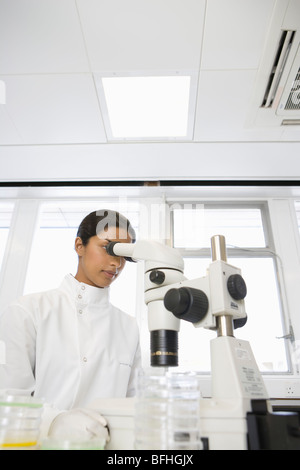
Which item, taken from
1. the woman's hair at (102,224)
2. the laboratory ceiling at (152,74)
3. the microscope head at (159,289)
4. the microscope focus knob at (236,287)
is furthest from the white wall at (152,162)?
the microscope focus knob at (236,287)

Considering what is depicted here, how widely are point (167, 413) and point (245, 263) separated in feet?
8.14

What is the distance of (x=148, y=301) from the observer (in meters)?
0.83

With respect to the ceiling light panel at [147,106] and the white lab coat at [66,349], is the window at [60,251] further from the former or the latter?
the white lab coat at [66,349]

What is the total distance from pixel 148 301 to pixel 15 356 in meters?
0.63

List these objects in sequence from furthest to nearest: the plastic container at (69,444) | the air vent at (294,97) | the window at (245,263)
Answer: the window at (245,263) → the air vent at (294,97) → the plastic container at (69,444)

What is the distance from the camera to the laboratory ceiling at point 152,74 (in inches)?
61.1

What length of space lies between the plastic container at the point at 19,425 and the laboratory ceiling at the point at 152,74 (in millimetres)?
1721

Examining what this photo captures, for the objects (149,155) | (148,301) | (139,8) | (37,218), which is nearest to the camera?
(148,301)

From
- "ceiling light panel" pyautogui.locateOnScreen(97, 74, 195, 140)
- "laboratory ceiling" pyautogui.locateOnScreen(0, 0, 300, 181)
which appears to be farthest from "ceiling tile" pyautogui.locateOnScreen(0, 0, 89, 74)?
"ceiling light panel" pyautogui.locateOnScreen(97, 74, 195, 140)

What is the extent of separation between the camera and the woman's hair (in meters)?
1.32

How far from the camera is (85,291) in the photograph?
4.25 feet

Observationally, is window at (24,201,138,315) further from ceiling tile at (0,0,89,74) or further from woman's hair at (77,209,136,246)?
ceiling tile at (0,0,89,74)
